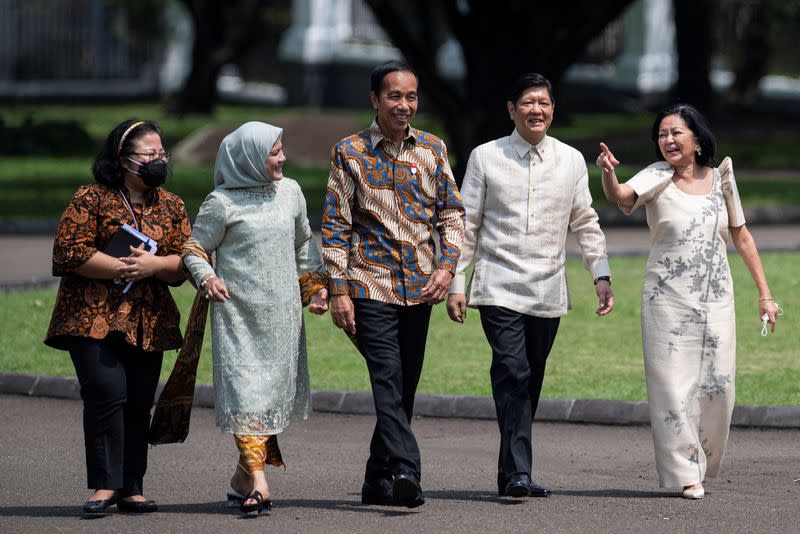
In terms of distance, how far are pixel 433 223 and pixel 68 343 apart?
1.63m

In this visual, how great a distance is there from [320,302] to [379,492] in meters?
0.83

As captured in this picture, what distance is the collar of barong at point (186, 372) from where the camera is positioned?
680 cm

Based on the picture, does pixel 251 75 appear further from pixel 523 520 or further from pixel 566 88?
pixel 523 520

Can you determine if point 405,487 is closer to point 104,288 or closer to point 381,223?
point 381,223

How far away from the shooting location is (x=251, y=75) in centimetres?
5188

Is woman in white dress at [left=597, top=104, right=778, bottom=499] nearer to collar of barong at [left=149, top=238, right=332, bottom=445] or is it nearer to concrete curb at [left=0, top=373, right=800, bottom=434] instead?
collar of barong at [left=149, top=238, right=332, bottom=445]

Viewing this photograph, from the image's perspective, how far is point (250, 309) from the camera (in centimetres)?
677

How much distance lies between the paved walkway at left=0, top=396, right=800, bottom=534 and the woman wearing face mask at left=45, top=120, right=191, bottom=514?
28 cm

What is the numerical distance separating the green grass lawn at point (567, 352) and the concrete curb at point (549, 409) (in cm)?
30

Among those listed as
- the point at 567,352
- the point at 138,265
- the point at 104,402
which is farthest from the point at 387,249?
the point at 567,352

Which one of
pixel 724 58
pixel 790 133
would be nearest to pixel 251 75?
pixel 724 58

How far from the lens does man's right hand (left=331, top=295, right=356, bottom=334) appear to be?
682cm

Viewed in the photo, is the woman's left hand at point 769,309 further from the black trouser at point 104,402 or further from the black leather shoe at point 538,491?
the black trouser at point 104,402

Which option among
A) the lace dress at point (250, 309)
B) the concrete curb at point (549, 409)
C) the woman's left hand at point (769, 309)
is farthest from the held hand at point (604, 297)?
the concrete curb at point (549, 409)
